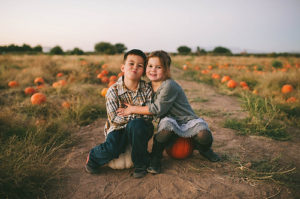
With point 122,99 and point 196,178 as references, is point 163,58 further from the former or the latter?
point 196,178

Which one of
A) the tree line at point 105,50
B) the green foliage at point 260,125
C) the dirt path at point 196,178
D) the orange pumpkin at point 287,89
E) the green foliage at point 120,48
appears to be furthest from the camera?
the green foliage at point 120,48

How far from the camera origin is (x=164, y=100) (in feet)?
7.06

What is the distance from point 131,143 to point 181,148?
2.09ft

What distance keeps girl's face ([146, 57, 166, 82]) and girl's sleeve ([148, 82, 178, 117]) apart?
0.17 meters

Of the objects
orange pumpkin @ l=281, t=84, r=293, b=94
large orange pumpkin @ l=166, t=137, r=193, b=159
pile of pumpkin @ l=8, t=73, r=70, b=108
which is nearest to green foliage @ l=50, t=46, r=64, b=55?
pile of pumpkin @ l=8, t=73, r=70, b=108

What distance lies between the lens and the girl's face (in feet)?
7.31

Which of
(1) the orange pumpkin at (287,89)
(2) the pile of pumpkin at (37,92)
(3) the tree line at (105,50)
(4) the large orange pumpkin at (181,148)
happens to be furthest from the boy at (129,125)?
(3) the tree line at (105,50)

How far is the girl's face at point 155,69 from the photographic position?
2.23m

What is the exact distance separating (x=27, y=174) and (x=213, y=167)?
2013mm

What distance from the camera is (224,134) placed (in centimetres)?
307

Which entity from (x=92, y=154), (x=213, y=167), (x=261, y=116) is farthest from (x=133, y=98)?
(x=261, y=116)

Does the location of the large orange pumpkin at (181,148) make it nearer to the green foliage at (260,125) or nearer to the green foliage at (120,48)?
the green foliage at (260,125)

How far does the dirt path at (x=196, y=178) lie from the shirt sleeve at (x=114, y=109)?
2.00 feet

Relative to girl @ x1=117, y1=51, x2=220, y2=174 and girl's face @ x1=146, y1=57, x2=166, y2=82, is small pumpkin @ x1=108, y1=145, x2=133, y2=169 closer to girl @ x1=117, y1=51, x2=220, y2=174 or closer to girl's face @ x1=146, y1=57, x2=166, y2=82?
girl @ x1=117, y1=51, x2=220, y2=174
